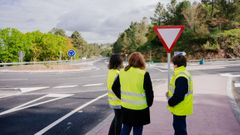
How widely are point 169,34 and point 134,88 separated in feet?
8.59

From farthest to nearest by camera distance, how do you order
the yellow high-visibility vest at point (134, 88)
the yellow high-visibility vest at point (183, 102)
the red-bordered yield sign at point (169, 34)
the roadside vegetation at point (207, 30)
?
1. the roadside vegetation at point (207, 30)
2. the red-bordered yield sign at point (169, 34)
3. the yellow high-visibility vest at point (183, 102)
4. the yellow high-visibility vest at point (134, 88)

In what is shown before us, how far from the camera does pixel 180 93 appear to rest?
4.27 meters

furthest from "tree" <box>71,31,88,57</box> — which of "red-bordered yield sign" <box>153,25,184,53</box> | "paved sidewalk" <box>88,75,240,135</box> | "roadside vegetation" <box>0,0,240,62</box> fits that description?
"red-bordered yield sign" <box>153,25,184,53</box>

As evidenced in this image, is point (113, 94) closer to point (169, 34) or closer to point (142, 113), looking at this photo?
point (142, 113)

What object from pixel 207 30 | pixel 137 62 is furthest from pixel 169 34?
pixel 207 30

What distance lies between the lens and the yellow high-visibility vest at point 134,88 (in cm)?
406

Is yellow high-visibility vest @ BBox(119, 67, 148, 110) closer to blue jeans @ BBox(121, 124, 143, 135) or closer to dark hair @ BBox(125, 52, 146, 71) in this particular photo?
dark hair @ BBox(125, 52, 146, 71)

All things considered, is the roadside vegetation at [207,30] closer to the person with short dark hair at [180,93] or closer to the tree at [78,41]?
the person with short dark hair at [180,93]

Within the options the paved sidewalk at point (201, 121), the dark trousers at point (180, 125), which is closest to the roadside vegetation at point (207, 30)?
the paved sidewalk at point (201, 121)

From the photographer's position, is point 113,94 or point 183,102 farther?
point 113,94

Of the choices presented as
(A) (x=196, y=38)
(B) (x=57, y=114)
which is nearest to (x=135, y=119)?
(B) (x=57, y=114)

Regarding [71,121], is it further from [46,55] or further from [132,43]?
[132,43]

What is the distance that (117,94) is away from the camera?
4527 mm

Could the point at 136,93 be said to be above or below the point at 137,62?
below
